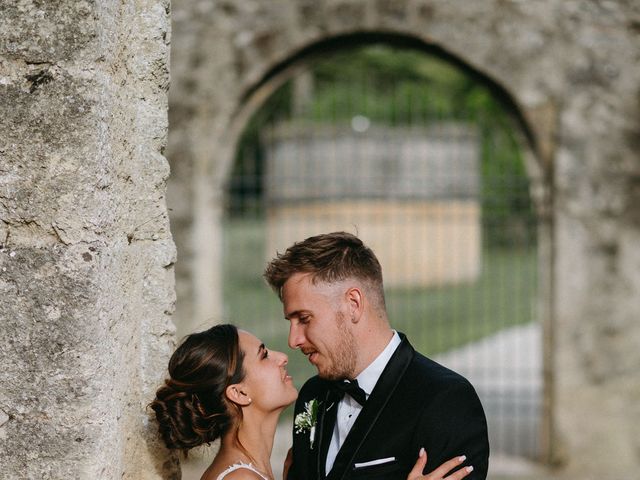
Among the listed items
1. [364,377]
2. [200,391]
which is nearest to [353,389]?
[364,377]

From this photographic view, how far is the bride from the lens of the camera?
2369 millimetres

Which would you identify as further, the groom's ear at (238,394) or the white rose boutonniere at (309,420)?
the white rose boutonniere at (309,420)

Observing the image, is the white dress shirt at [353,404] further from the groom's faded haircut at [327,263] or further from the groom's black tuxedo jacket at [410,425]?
the groom's faded haircut at [327,263]

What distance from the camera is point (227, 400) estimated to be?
2.62 m

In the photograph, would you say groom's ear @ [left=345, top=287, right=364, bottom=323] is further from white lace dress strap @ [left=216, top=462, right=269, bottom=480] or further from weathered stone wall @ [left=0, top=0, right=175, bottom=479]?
weathered stone wall @ [left=0, top=0, right=175, bottom=479]

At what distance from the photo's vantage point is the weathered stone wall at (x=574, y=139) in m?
6.73

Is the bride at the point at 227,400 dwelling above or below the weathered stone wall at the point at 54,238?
below

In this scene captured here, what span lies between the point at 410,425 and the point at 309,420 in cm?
45

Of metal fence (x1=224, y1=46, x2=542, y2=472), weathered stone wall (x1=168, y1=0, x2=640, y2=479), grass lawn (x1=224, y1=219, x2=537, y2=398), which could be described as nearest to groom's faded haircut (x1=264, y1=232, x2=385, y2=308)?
weathered stone wall (x1=168, y1=0, x2=640, y2=479)

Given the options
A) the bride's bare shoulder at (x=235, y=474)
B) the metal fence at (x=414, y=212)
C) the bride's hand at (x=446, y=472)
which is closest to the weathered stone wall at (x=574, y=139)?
the metal fence at (x=414, y=212)

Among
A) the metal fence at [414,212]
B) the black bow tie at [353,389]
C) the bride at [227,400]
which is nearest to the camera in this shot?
the bride at [227,400]

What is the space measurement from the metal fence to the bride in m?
7.34

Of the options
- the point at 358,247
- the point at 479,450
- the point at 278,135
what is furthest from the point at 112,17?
the point at 278,135

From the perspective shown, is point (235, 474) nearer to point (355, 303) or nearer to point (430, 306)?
point (355, 303)
